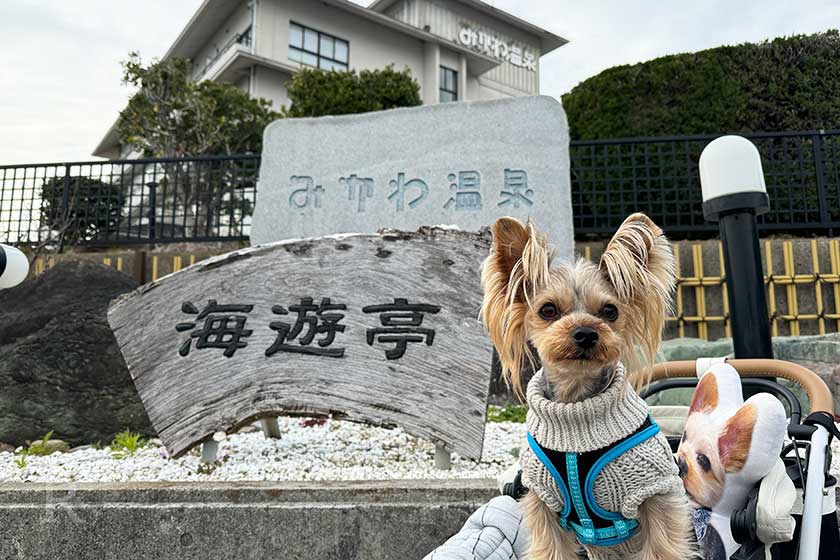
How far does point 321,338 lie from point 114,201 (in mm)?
7449

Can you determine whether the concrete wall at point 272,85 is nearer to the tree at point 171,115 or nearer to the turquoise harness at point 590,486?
the tree at point 171,115

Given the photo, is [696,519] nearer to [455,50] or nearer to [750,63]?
[750,63]

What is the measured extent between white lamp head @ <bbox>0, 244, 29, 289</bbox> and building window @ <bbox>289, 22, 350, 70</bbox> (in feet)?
67.9

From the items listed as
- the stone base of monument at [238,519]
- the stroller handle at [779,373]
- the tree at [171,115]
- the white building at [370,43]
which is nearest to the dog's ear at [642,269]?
the stroller handle at [779,373]

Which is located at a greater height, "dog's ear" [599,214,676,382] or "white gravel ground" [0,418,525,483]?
"dog's ear" [599,214,676,382]

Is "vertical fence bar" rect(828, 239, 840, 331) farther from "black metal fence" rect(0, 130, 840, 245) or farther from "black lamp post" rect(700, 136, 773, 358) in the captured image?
"black lamp post" rect(700, 136, 773, 358)

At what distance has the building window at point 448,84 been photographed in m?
23.4

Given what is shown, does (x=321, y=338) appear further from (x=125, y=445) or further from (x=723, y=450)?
(x=723, y=450)

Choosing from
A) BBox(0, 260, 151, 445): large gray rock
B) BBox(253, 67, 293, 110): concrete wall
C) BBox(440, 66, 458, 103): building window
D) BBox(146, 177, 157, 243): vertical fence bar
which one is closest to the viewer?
BBox(0, 260, 151, 445): large gray rock

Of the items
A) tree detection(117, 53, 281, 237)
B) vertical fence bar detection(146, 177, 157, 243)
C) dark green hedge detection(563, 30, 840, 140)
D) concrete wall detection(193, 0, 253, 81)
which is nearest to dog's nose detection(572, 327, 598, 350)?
dark green hedge detection(563, 30, 840, 140)

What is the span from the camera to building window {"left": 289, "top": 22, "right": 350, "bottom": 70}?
21.5m

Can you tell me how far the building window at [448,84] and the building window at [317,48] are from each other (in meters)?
3.93

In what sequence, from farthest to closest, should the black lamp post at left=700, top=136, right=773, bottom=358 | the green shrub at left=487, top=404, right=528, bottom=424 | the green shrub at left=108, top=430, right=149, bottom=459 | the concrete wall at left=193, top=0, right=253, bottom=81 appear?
the concrete wall at left=193, top=0, right=253, bottom=81 → the green shrub at left=487, top=404, right=528, bottom=424 → the green shrub at left=108, top=430, right=149, bottom=459 → the black lamp post at left=700, top=136, right=773, bottom=358

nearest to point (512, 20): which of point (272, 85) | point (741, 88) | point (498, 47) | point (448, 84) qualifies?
point (498, 47)
